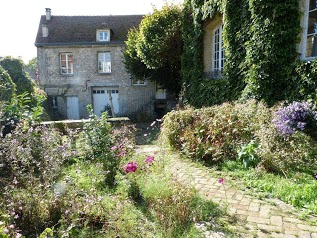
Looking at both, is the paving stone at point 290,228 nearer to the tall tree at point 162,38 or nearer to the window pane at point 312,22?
the window pane at point 312,22

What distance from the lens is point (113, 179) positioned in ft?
12.0

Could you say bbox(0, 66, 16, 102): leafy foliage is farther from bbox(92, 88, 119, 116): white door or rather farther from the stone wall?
bbox(92, 88, 119, 116): white door

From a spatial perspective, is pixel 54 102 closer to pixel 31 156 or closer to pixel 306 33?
pixel 31 156

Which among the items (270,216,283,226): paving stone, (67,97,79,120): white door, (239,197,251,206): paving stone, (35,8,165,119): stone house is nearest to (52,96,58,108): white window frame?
(35,8,165,119): stone house

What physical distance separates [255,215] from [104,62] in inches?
618

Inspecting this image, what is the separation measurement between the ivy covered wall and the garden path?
3038 millimetres

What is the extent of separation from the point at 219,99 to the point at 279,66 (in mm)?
2359

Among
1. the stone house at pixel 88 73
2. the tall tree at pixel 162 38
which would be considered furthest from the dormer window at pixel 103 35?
the tall tree at pixel 162 38

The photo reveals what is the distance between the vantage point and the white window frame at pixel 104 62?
16.6 m

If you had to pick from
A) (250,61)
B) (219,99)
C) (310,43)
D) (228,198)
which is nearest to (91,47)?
(219,99)

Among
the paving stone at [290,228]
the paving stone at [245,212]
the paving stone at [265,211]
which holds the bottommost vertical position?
the paving stone at [245,212]

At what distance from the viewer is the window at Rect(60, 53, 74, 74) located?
16.8 m

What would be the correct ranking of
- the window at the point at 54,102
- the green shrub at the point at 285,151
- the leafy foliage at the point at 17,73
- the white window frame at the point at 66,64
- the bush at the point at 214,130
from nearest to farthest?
1. the green shrub at the point at 285,151
2. the bush at the point at 214,130
3. the leafy foliage at the point at 17,73
4. the white window frame at the point at 66,64
5. the window at the point at 54,102

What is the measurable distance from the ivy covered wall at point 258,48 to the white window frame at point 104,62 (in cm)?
987
